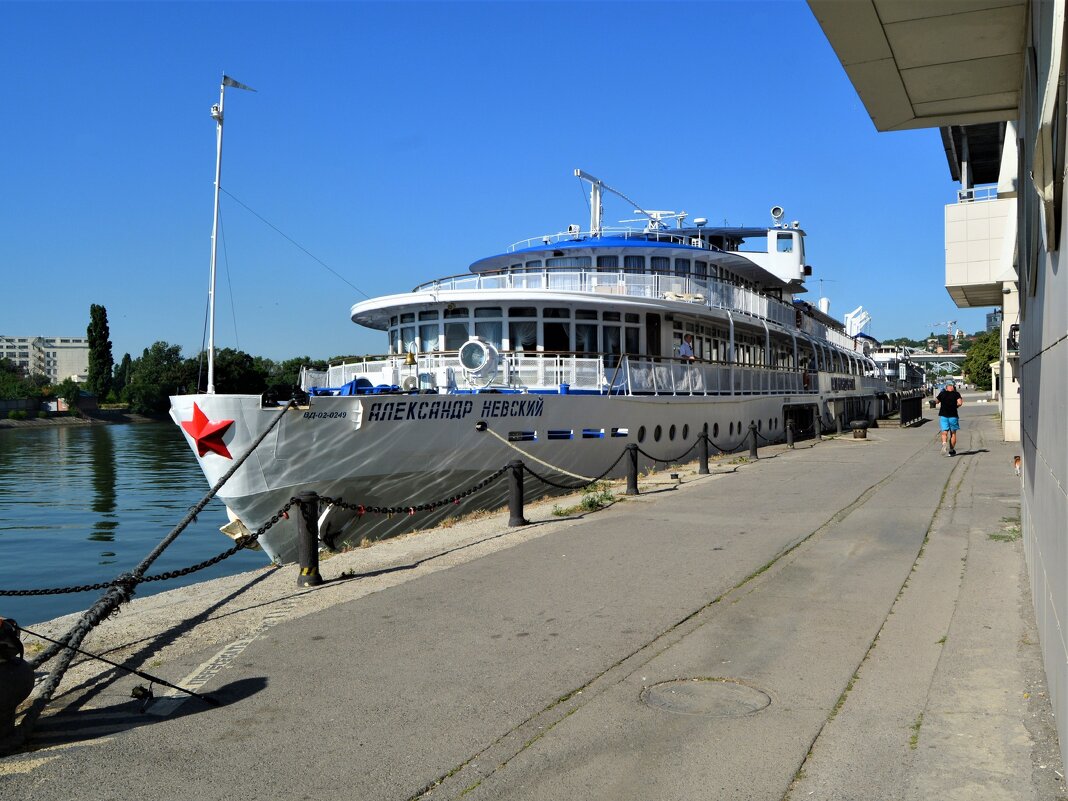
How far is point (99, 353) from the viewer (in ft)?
368

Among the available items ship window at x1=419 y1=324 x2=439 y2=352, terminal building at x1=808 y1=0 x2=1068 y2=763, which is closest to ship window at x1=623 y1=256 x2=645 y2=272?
ship window at x1=419 y1=324 x2=439 y2=352

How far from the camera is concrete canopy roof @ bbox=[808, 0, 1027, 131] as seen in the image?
509 cm

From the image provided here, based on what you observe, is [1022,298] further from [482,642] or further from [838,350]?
[838,350]

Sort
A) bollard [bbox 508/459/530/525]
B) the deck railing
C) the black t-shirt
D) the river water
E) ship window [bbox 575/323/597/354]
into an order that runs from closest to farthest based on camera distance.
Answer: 1. bollard [bbox 508/459/530/525]
2. the deck railing
3. the river water
4. ship window [bbox 575/323/597/354]
5. the black t-shirt

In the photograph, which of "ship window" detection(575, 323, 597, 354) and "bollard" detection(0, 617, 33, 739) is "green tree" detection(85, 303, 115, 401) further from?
"bollard" detection(0, 617, 33, 739)

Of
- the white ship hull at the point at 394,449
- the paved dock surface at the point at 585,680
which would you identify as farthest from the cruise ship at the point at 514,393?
the paved dock surface at the point at 585,680

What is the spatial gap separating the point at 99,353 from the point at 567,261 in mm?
105567

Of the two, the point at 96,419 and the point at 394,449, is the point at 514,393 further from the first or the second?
the point at 96,419

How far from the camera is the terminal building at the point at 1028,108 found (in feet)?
11.3

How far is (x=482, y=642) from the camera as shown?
6.19 m

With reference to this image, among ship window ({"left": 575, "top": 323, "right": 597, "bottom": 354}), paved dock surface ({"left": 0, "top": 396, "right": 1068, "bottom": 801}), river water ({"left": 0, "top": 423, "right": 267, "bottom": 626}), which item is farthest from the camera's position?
ship window ({"left": 575, "top": 323, "right": 597, "bottom": 354})

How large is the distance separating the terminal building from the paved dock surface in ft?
1.88

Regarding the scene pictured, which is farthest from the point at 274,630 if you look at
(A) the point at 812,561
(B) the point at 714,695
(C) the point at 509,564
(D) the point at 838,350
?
(D) the point at 838,350

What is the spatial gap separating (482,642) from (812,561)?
398cm
